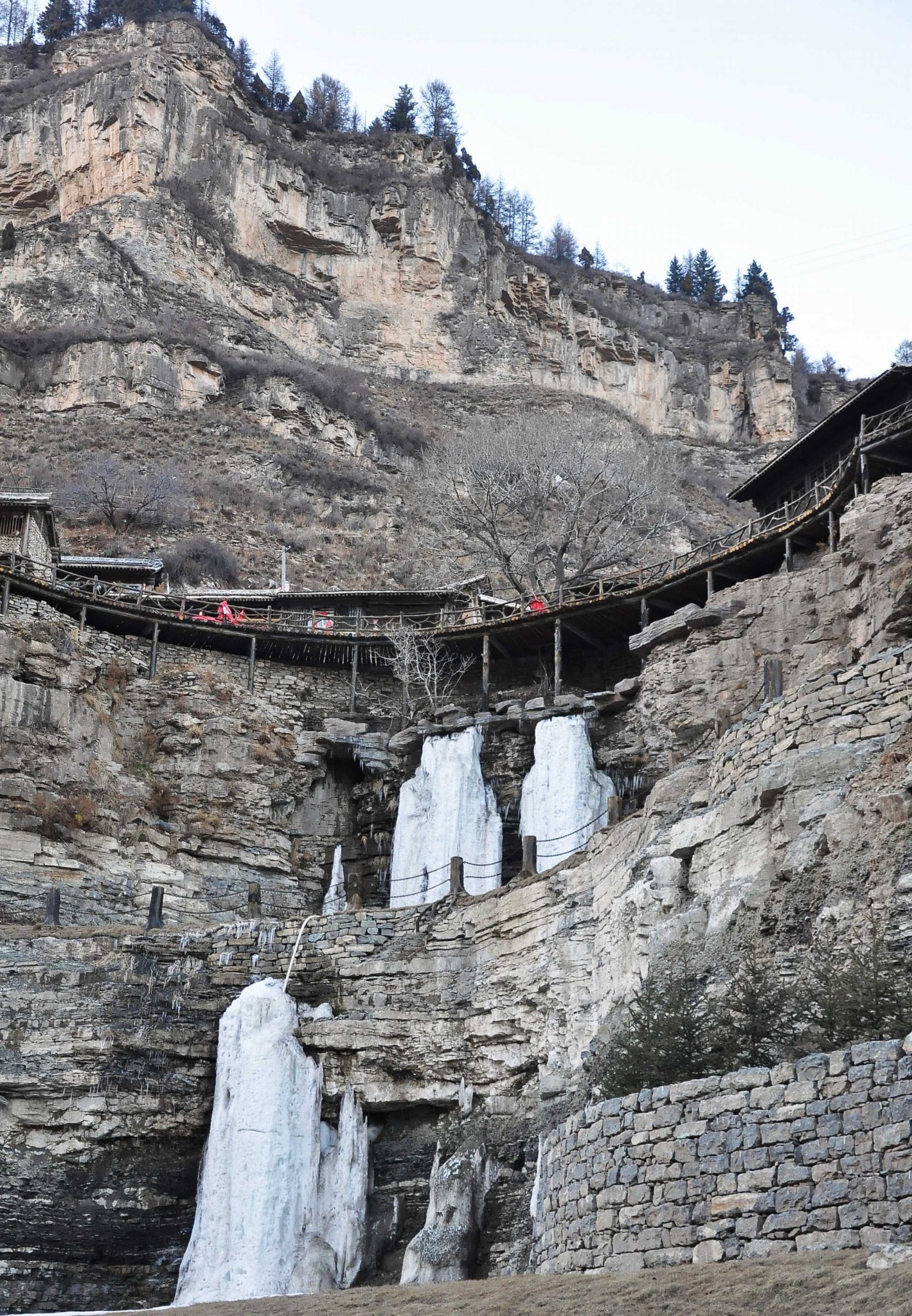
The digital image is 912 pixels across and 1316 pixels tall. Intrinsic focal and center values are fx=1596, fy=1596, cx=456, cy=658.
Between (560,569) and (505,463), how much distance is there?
30.8ft

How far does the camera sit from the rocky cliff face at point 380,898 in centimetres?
1736

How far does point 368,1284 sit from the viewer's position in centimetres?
2097

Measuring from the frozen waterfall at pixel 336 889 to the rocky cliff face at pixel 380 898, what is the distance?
233 mm

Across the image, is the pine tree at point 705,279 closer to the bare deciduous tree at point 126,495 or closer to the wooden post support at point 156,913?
the bare deciduous tree at point 126,495

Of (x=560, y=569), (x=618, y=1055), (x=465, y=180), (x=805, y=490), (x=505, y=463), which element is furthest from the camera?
(x=465, y=180)

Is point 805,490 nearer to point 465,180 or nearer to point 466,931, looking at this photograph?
point 466,931

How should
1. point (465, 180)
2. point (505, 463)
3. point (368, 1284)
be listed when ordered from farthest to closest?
point (465, 180) < point (505, 463) < point (368, 1284)

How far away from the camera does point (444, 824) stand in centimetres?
3312

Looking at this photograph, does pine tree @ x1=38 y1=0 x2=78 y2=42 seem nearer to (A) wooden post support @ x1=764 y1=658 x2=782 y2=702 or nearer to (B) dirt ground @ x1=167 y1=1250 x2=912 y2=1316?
(A) wooden post support @ x1=764 y1=658 x2=782 y2=702

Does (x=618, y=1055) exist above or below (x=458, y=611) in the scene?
below

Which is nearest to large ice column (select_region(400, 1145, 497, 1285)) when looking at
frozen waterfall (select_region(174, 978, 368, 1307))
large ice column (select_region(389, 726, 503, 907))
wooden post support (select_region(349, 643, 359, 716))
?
frozen waterfall (select_region(174, 978, 368, 1307))

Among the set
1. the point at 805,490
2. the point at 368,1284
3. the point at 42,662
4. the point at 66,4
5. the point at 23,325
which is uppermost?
the point at 66,4

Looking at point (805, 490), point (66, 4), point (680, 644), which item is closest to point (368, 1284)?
point (680, 644)

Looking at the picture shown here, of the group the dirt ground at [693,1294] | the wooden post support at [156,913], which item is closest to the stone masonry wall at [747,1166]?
the dirt ground at [693,1294]
